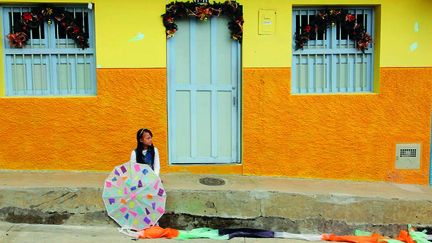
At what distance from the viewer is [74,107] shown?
639 centimetres

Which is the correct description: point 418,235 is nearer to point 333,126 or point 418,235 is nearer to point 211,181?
point 333,126

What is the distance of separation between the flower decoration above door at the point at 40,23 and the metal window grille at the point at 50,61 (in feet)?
0.23

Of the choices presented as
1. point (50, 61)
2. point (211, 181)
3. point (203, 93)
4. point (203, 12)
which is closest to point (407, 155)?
point (211, 181)

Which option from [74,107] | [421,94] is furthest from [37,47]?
[421,94]

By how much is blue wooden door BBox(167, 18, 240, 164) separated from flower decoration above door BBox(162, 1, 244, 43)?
0.43 ft

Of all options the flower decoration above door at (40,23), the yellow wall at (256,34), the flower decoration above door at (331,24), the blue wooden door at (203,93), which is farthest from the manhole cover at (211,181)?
the flower decoration above door at (40,23)

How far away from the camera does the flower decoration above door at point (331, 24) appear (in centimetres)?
650

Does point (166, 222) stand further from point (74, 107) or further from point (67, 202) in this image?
point (74, 107)

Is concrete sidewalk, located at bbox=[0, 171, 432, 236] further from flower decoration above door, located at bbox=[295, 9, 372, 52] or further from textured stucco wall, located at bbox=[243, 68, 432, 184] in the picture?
flower decoration above door, located at bbox=[295, 9, 372, 52]

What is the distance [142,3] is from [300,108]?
260cm

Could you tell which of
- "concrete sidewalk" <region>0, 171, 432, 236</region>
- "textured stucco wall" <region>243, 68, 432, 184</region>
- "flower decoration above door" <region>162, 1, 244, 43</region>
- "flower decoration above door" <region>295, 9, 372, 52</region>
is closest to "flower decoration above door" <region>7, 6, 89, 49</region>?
"flower decoration above door" <region>162, 1, 244, 43</region>

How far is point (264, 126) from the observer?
654 cm

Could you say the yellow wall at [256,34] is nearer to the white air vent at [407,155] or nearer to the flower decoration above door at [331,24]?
the flower decoration above door at [331,24]

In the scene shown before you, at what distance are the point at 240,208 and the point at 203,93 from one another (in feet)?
5.94
